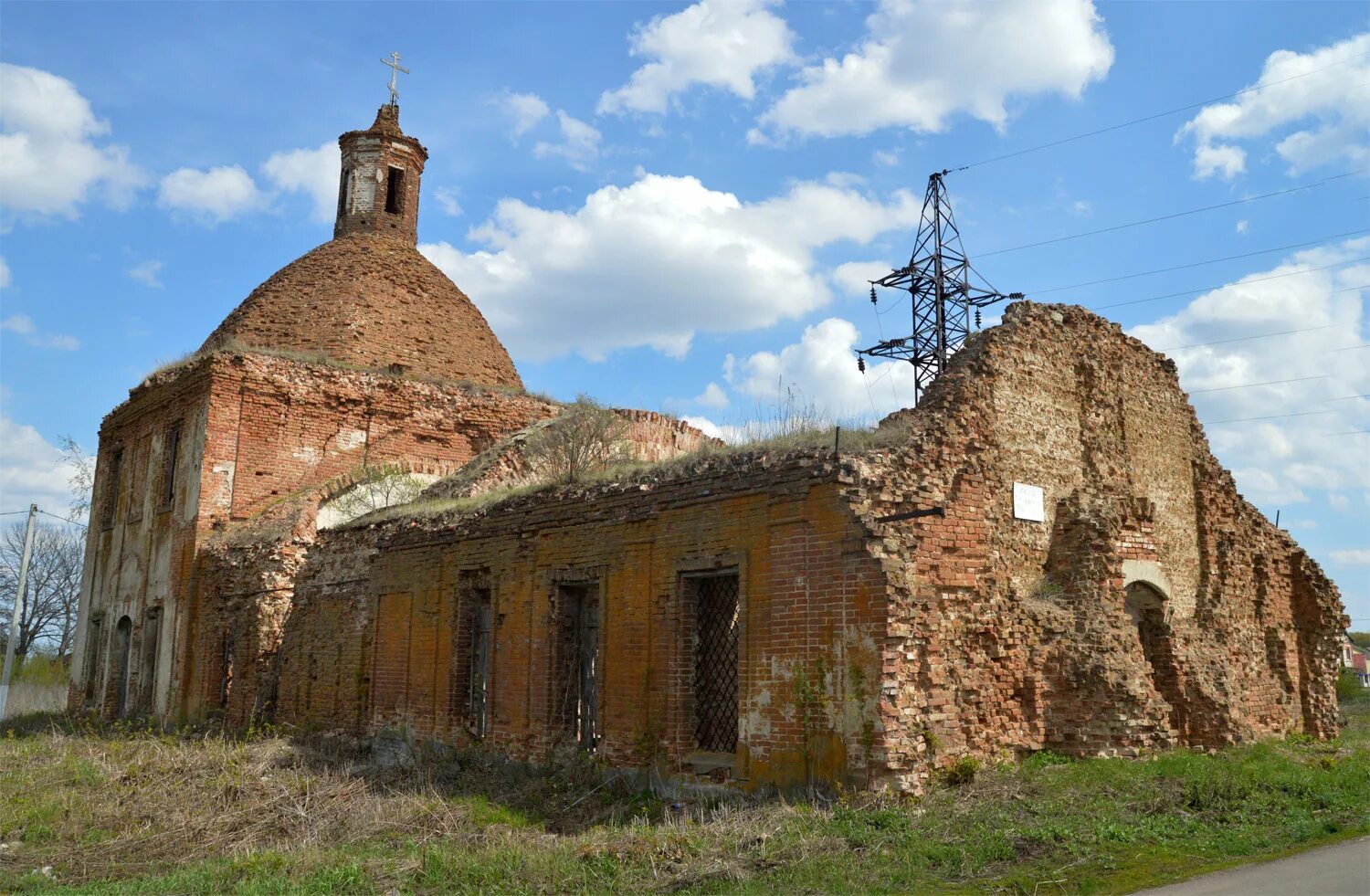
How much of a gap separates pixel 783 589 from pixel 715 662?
1.44 m

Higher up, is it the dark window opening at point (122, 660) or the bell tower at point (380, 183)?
the bell tower at point (380, 183)

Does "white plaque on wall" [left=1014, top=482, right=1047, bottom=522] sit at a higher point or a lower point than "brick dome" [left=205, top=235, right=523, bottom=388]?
lower

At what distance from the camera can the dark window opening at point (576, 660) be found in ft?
40.0

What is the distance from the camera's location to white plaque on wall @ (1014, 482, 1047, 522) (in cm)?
1098

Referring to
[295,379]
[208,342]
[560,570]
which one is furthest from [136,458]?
[560,570]

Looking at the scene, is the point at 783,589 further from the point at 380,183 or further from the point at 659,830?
the point at 380,183

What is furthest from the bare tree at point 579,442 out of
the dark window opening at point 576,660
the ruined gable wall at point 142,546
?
the ruined gable wall at point 142,546

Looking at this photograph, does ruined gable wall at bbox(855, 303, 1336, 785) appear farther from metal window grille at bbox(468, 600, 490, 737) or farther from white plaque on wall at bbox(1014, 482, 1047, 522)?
metal window grille at bbox(468, 600, 490, 737)

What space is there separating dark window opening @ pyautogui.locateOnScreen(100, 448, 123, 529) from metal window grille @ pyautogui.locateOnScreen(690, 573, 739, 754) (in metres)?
17.9

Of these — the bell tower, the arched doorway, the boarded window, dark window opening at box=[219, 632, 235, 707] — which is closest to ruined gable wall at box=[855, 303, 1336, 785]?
the arched doorway

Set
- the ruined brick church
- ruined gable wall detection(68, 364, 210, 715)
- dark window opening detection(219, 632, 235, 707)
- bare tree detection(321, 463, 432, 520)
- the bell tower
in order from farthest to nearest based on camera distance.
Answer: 1. the bell tower
2. bare tree detection(321, 463, 432, 520)
3. ruined gable wall detection(68, 364, 210, 715)
4. dark window opening detection(219, 632, 235, 707)
5. the ruined brick church

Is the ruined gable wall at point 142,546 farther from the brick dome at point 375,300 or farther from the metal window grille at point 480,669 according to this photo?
the metal window grille at point 480,669

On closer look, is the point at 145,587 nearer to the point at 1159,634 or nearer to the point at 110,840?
the point at 110,840

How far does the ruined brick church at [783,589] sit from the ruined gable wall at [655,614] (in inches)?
1.2
